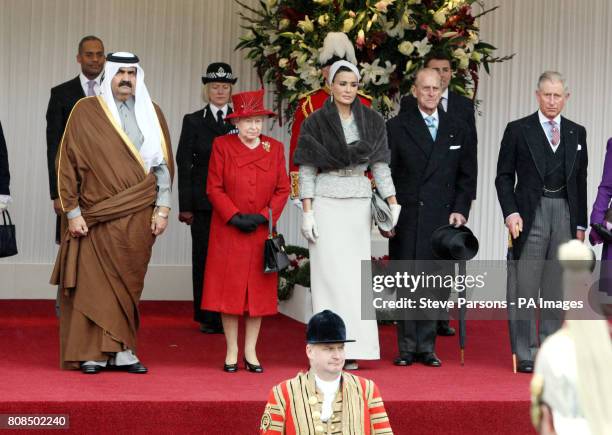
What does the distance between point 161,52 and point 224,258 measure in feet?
11.5

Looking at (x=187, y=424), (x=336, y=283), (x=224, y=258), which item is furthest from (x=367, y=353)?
(x=187, y=424)

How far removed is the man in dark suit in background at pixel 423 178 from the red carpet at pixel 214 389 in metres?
0.23

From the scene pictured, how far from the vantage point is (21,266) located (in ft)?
31.4

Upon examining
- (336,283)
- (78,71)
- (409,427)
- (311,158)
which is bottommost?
(409,427)

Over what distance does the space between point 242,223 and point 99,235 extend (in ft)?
2.37

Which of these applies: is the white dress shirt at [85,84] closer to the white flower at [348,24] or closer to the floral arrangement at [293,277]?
the white flower at [348,24]

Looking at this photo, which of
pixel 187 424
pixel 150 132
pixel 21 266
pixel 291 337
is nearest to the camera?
pixel 187 424

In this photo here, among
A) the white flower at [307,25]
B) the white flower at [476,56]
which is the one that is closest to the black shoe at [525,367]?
the white flower at [476,56]

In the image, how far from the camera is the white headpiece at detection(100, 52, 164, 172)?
21.5ft

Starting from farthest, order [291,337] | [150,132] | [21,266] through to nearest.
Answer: [21,266] → [291,337] → [150,132]

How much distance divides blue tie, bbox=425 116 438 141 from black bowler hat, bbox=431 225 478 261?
0.51 metres

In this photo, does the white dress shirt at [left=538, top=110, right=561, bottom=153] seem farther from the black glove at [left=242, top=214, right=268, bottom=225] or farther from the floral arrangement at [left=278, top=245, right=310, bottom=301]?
the floral arrangement at [left=278, top=245, right=310, bottom=301]

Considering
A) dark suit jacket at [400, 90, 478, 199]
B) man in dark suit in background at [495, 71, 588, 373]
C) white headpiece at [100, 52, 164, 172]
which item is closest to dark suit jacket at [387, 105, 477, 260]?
A: man in dark suit in background at [495, 71, 588, 373]

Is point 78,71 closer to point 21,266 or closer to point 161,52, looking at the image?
point 161,52
